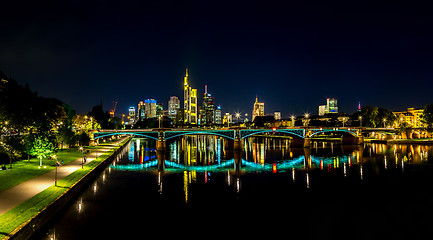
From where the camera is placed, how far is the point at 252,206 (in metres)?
25.8

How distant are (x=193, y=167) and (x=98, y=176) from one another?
16222mm

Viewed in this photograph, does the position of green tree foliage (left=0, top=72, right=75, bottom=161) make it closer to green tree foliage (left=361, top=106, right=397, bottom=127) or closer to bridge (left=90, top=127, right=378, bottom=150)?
bridge (left=90, top=127, right=378, bottom=150)

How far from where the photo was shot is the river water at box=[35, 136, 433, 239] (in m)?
19.9

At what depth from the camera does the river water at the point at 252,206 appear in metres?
19.9

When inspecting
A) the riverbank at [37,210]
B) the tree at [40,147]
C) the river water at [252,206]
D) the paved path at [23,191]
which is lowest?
the river water at [252,206]

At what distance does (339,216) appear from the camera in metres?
23.4

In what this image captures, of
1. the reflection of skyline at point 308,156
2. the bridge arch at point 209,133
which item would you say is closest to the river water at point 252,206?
the reflection of skyline at point 308,156

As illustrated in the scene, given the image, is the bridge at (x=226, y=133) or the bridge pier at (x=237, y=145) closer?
the bridge at (x=226, y=133)

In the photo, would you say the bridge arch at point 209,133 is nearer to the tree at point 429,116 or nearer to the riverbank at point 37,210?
the riverbank at point 37,210

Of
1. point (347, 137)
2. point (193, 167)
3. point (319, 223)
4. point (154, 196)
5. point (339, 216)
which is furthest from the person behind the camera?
point (347, 137)

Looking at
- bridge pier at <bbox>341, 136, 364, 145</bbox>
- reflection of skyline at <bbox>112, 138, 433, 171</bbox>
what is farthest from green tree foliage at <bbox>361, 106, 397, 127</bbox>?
reflection of skyline at <bbox>112, 138, 433, 171</bbox>

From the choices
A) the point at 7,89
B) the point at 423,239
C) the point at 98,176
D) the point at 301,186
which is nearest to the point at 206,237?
the point at 423,239

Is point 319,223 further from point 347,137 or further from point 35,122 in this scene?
point 347,137

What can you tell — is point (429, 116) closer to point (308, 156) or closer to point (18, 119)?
point (308, 156)
